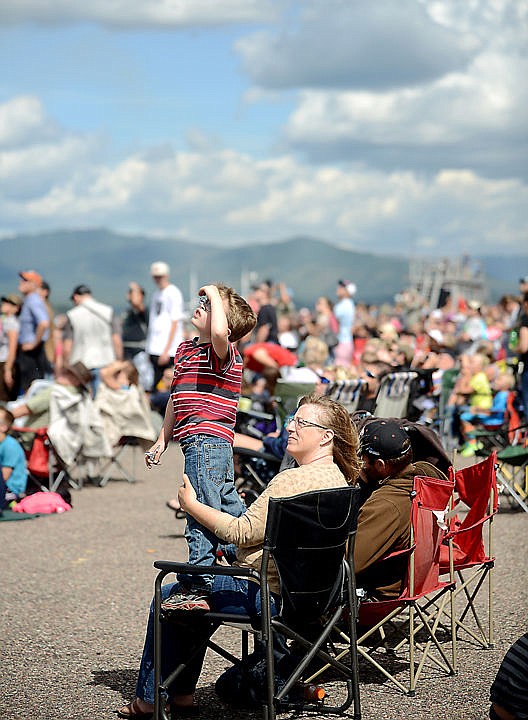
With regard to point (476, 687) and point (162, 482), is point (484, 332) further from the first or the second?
point (476, 687)

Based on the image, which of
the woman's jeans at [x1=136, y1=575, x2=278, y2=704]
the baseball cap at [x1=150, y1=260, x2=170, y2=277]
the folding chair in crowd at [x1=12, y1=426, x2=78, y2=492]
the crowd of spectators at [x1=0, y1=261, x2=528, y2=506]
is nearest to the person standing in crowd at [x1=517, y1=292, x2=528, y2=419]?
the crowd of spectators at [x1=0, y1=261, x2=528, y2=506]

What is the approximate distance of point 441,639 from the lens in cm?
605

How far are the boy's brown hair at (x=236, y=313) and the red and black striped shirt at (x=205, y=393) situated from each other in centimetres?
9

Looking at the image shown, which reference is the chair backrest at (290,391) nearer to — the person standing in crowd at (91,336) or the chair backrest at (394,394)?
the chair backrest at (394,394)

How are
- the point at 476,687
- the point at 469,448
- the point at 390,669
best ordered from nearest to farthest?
1. the point at 476,687
2. the point at 390,669
3. the point at 469,448

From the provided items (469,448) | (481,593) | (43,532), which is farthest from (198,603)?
(469,448)

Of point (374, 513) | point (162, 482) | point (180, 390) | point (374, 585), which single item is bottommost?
point (162, 482)

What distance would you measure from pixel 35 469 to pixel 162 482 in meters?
1.72

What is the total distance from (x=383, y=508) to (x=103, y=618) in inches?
77.3

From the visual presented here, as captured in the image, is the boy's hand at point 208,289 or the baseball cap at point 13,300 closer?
the boy's hand at point 208,289

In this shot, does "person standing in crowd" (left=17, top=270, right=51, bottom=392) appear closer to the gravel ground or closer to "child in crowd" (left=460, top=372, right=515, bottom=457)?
the gravel ground

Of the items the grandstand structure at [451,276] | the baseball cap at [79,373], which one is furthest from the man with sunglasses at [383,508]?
the grandstand structure at [451,276]

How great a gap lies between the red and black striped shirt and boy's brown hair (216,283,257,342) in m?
0.09

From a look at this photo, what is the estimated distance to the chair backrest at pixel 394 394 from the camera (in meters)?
9.80
